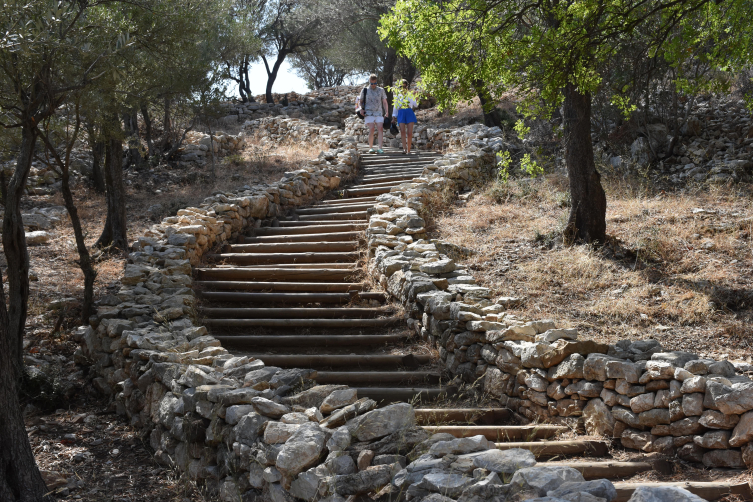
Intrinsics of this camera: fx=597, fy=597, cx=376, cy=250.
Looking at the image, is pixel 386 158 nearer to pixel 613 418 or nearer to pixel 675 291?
pixel 675 291

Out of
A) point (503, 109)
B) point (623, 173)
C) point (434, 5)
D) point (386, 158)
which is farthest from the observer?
point (503, 109)

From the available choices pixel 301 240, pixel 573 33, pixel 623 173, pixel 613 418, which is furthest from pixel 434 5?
pixel 623 173

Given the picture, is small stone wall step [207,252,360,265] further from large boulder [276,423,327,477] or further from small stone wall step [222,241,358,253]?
large boulder [276,423,327,477]

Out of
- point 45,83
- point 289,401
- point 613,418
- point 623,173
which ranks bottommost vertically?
point 613,418

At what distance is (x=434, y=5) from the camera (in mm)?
7457

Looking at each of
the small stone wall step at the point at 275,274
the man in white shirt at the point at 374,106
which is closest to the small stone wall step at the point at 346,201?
the man in white shirt at the point at 374,106

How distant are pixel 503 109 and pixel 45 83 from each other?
1545cm

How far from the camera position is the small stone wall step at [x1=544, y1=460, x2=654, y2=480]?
13.4ft

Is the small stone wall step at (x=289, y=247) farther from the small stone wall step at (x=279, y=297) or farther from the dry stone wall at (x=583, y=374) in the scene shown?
the dry stone wall at (x=583, y=374)

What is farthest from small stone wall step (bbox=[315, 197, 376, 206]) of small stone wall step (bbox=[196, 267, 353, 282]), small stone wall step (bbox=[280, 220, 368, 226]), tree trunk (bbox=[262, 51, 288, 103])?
tree trunk (bbox=[262, 51, 288, 103])

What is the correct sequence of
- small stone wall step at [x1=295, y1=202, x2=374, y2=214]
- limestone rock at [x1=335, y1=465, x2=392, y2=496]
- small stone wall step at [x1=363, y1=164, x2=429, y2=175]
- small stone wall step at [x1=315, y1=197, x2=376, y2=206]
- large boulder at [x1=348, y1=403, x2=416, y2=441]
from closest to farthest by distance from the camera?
limestone rock at [x1=335, y1=465, x2=392, y2=496], large boulder at [x1=348, y1=403, x2=416, y2=441], small stone wall step at [x1=295, y1=202, x2=374, y2=214], small stone wall step at [x1=315, y1=197, x2=376, y2=206], small stone wall step at [x1=363, y1=164, x2=429, y2=175]

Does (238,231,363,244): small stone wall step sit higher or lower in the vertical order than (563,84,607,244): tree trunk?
lower

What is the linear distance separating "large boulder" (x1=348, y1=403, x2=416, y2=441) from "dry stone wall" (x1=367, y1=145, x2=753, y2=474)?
1.79 metres

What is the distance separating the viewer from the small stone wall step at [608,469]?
13.4 feet
